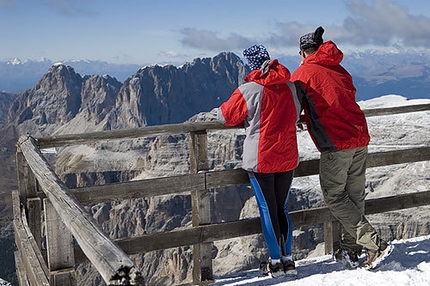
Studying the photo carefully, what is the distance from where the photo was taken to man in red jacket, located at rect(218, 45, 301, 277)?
5.23m

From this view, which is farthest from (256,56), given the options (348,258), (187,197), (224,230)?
(187,197)

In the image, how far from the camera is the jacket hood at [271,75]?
515 centimetres

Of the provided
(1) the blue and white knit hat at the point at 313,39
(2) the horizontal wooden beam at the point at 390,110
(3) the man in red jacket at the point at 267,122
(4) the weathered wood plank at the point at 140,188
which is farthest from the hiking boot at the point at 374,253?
(1) the blue and white knit hat at the point at 313,39

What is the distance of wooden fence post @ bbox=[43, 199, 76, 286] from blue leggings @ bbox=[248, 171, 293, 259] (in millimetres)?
2699

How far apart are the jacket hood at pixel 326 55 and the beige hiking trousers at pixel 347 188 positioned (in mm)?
933

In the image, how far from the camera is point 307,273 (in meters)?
5.86

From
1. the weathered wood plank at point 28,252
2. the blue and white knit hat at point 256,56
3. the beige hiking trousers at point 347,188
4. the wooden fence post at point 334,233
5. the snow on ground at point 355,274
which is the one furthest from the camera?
the wooden fence post at point 334,233

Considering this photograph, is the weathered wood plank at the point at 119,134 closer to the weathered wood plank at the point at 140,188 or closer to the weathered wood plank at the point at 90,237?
the weathered wood plank at the point at 140,188

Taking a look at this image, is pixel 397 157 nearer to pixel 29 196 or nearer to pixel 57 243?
pixel 29 196

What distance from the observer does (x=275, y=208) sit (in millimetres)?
5539

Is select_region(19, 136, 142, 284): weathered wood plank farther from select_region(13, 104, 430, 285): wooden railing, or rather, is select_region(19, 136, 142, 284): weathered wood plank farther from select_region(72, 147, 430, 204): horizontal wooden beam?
select_region(72, 147, 430, 204): horizontal wooden beam

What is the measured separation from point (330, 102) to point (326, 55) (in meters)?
0.48

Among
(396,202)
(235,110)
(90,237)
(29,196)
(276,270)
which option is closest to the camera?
(90,237)

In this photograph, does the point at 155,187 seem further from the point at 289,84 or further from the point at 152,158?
the point at 152,158
